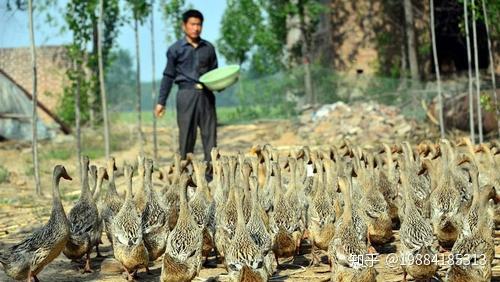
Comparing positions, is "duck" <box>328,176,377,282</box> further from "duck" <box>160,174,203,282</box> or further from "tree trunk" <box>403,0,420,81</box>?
"tree trunk" <box>403,0,420,81</box>

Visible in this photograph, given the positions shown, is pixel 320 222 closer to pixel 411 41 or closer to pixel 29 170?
pixel 29 170

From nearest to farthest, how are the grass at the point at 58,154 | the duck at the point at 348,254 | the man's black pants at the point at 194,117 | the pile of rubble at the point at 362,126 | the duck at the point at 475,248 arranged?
the duck at the point at 475,248, the duck at the point at 348,254, the man's black pants at the point at 194,117, the grass at the point at 58,154, the pile of rubble at the point at 362,126

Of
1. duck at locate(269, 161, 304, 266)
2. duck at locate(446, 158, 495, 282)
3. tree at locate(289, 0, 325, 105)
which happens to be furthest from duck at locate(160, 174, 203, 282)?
tree at locate(289, 0, 325, 105)

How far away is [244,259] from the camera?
5637 mm

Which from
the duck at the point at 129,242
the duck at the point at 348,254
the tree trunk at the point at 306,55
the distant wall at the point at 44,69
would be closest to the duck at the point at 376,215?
the duck at the point at 348,254

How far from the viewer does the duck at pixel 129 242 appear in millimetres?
6266

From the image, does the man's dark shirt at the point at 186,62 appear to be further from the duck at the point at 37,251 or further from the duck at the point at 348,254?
the duck at the point at 348,254

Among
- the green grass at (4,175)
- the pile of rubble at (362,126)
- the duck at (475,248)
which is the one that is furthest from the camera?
the pile of rubble at (362,126)

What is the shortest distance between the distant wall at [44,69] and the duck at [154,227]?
15805 mm

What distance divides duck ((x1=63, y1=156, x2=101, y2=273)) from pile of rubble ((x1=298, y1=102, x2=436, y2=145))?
34.7 ft

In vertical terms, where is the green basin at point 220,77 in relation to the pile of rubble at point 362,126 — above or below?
above

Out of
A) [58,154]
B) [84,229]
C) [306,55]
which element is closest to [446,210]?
[84,229]

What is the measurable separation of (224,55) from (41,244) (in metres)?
22.8

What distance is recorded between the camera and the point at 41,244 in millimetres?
6199
